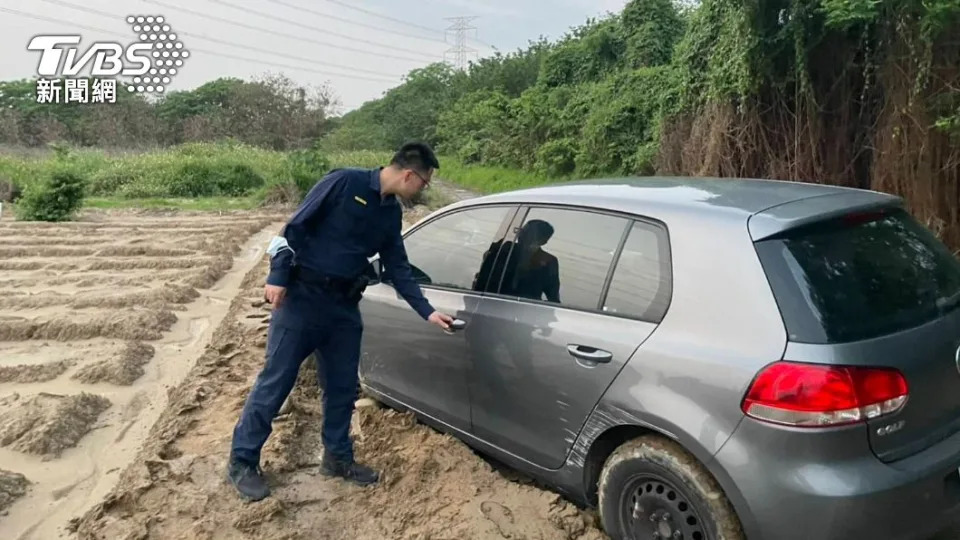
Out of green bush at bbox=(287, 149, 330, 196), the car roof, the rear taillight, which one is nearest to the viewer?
the rear taillight

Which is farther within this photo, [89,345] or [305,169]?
[305,169]

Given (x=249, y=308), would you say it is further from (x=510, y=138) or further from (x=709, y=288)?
(x=510, y=138)

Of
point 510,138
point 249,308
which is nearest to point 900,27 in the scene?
point 249,308

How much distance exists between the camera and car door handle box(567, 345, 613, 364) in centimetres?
288

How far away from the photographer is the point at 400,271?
3793mm

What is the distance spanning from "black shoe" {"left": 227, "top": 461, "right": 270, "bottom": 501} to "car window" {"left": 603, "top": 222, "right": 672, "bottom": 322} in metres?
1.90

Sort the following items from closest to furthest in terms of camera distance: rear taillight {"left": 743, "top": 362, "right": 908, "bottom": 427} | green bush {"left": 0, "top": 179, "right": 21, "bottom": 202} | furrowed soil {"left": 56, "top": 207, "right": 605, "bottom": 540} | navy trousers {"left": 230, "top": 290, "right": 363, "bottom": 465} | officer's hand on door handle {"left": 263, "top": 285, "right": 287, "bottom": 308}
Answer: rear taillight {"left": 743, "top": 362, "right": 908, "bottom": 427} < furrowed soil {"left": 56, "top": 207, "right": 605, "bottom": 540} < officer's hand on door handle {"left": 263, "top": 285, "right": 287, "bottom": 308} < navy trousers {"left": 230, "top": 290, "right": 363, "bottom": 465} < green bush {"left": 0, "top": 179, "right": 21, "bottom": 202}

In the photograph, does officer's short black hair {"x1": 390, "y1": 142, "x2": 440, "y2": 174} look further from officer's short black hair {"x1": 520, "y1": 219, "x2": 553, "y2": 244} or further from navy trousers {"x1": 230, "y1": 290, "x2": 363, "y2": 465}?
navy trousers {"x1": 230, "y1": 290, "x2": 363, "y2": 465}

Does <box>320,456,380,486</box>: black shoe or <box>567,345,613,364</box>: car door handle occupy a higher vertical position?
<box>567,345,613,364</box>: car door handle

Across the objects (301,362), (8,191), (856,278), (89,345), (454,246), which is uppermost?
(856,278)

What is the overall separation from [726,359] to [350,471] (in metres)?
2.10

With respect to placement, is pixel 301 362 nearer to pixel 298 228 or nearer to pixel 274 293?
pixel 274 293

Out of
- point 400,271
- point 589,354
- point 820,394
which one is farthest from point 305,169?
point 820,394

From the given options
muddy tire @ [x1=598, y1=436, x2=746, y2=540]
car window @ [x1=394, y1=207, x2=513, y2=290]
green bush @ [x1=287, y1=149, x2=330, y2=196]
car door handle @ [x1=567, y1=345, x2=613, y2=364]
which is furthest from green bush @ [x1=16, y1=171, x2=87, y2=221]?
muddy tire @ [x1=598, y1=436, x2=746, y2=540]
